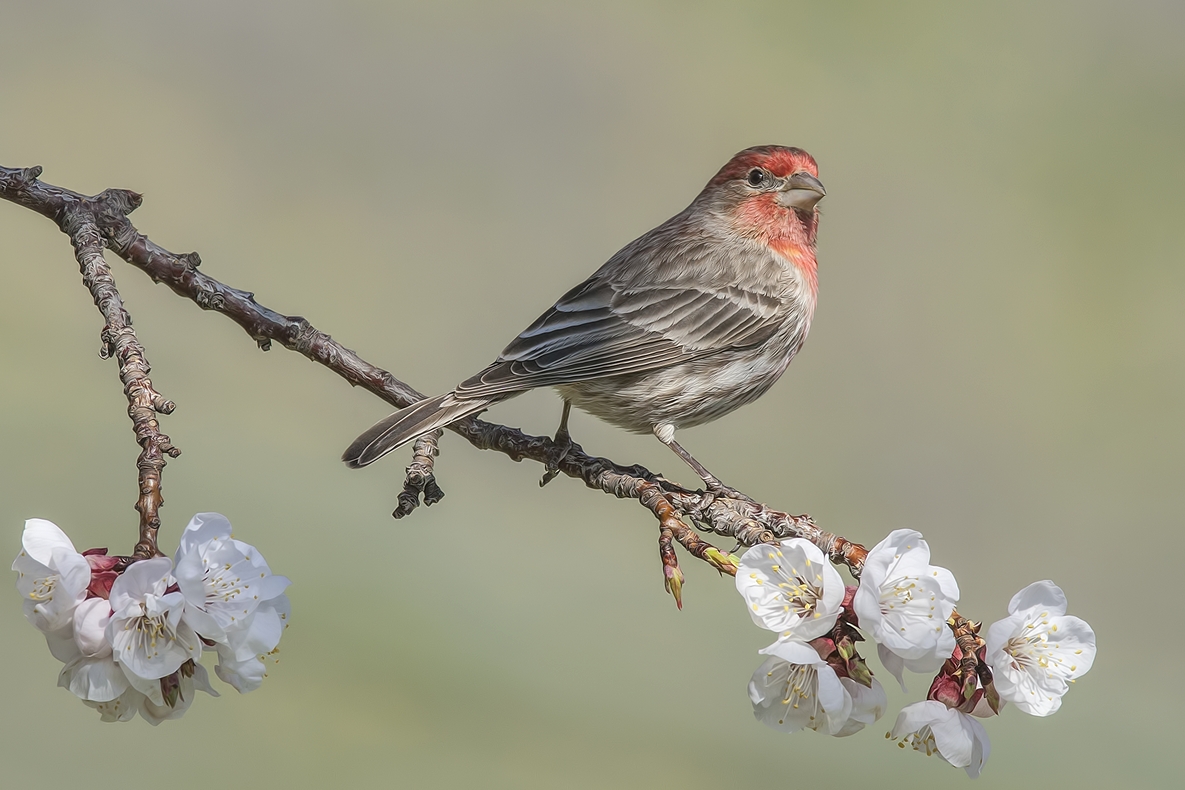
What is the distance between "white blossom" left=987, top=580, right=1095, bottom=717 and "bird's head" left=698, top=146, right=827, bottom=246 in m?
2.07

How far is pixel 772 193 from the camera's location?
11.3ft

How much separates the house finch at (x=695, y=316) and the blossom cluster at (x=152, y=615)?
1.38 metres

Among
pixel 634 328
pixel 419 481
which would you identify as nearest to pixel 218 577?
pixel 419 481

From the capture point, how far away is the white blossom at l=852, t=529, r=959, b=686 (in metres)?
1.37

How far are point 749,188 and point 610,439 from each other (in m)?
6.56

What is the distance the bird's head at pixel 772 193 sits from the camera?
3408 millimetres

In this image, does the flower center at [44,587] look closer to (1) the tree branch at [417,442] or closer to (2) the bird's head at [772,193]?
(1) the tree branch at [417,442]

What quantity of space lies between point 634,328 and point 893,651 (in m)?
1.86

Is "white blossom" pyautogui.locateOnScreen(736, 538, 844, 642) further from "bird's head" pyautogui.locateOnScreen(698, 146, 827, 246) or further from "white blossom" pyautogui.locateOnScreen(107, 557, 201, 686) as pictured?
"bird's head" pyautogui.locateOnScreen(698, 146, 827, 246)

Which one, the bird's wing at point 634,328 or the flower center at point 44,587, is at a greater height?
the bird's wing at point 634,328

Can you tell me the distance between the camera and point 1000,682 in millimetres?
1421

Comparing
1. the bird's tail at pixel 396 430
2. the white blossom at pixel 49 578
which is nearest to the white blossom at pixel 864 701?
the white blossom at pixel 49 578

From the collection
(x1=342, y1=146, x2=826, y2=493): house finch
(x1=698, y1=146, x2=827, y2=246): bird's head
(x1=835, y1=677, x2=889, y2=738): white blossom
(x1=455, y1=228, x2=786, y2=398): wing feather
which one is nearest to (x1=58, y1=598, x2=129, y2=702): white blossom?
(x1=835, y1=677, x2=889, y2=738): white blossom

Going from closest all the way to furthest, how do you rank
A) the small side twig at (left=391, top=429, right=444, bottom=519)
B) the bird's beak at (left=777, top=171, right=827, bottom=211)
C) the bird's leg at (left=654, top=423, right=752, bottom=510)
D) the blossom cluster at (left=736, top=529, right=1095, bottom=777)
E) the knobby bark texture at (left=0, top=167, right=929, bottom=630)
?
the blossom cluster at (left=736, top=529, right=1095, bottom=777), the knobby bark texture at (left=0, top=167, right=929, bottom=630), the small side twig at (left=391, top=429, right=444, bottom=519), the bird's leg at (left=654, top=423, right=752, bottom=510), the bird's beak at (left=777, top=171, right=827, bottom=211)
